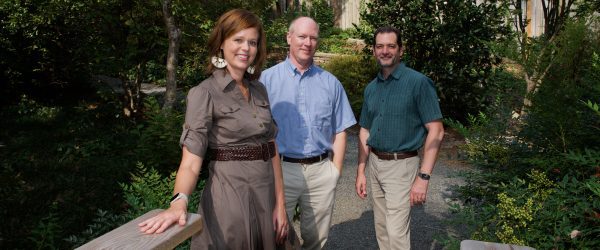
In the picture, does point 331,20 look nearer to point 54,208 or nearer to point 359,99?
point 359,99

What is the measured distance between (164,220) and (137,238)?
0.46ft

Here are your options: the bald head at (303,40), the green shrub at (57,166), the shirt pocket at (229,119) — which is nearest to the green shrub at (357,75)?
the green shrub at (57,166)

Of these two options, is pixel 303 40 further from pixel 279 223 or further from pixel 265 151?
pixel 279 223

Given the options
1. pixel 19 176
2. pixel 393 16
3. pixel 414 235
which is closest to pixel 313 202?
pixel 414 235

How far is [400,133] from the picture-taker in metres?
3.71

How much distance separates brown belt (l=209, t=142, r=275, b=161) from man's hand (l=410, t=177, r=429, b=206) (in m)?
1.34

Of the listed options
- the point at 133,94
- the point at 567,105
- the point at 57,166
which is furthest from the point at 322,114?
the point at 133,94

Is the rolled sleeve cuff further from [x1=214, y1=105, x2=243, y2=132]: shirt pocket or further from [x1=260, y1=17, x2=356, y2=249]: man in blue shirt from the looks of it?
[x1=260, y1=17, x2=356, y2=249]: man in blue shirt

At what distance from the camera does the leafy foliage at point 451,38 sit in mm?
8936

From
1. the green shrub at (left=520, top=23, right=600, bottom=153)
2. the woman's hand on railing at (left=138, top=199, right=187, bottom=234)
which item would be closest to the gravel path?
the green shrub at (left=520, top=23, right=600, bottom=153)

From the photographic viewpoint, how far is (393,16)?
30.9ft

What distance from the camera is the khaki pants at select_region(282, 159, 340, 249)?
11.8ft

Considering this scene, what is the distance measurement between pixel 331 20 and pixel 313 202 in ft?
47.8

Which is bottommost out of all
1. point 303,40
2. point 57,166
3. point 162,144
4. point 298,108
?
point 57,166
